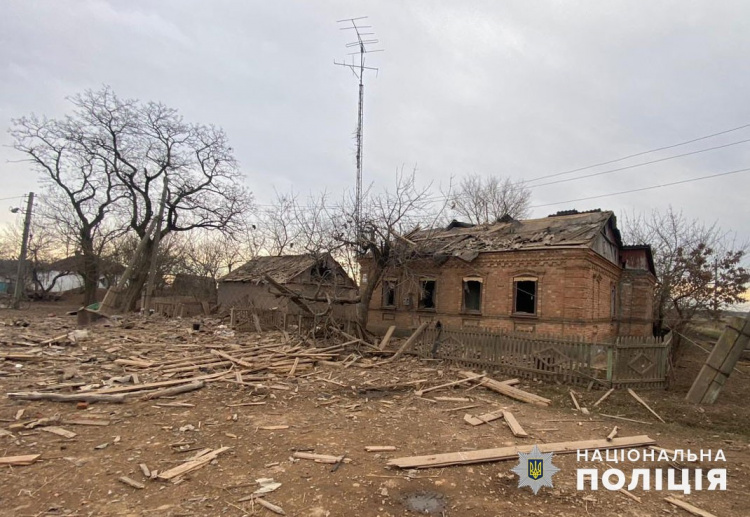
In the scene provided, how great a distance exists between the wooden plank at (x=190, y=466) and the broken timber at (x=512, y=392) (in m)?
6.74

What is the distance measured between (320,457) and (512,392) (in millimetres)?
5916

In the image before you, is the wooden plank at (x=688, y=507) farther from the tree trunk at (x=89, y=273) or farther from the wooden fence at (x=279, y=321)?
the tree trunk at (x=89, y=273)

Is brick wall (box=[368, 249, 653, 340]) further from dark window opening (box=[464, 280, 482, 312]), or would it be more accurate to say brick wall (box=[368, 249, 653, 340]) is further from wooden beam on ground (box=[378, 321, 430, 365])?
wooden beam on ground (box=[378, 321, 430, 365])

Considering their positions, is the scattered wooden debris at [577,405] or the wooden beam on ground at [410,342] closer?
the scattered wooden debris at [577,405]

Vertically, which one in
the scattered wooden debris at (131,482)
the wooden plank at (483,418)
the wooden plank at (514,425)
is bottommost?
the scattered wooden debris at (131,482)

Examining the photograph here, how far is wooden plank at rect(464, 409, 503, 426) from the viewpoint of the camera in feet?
24.4

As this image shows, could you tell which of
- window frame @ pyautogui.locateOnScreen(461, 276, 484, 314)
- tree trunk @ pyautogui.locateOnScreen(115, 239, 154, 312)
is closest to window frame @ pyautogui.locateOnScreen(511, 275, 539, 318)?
window frame @ pyautogui.locateOnScreen(461, 276, 484, 314)

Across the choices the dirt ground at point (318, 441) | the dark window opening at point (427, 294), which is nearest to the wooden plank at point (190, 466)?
the dirt ground at point (318, 441)

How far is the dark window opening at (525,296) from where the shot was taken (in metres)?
18.0

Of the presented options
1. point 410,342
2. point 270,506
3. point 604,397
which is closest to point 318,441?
point 270,506

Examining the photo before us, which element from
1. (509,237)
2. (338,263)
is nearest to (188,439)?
(338,263)

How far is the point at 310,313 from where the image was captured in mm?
16656

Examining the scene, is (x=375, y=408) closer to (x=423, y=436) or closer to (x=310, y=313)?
(x=423, y=436)

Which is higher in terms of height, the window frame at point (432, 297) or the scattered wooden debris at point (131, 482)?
the window frame at point (432, 297)
